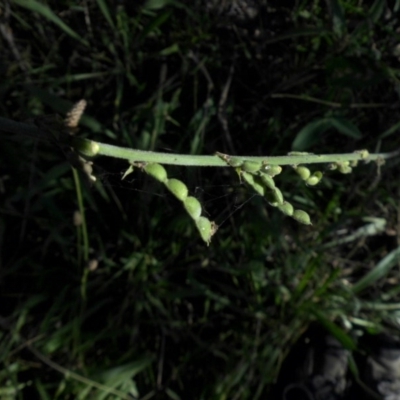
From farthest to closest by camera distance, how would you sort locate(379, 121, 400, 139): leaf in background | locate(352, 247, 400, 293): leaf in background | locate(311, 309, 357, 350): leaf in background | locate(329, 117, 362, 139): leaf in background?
1. locate(352, 247, 400, 293): leaf in background
2. locate(311, 309, 357, 350): leaf in background
3. locate(379, 121, 400, 139): leaf in background
4. locate(329, 117, 362, 139): leaf in background

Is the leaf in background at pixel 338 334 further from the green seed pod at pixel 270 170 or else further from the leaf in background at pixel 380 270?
the green seed pod at pixel 270 170

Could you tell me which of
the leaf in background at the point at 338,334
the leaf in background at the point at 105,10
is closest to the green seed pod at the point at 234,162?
the leaf in background at the point at 105,10

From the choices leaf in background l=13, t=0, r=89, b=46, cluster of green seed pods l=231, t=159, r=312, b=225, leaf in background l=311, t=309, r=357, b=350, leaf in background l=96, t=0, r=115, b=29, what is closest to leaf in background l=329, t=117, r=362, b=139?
leaf in background l=311, t=309, r=357, b=350

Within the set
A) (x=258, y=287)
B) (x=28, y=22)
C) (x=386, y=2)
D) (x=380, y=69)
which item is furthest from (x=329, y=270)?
(x=28, y=22)

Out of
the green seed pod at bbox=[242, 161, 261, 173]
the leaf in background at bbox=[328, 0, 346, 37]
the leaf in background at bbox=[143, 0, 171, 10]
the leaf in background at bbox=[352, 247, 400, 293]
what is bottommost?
the leaf in background at bbox=[352, 247, 400, 293]

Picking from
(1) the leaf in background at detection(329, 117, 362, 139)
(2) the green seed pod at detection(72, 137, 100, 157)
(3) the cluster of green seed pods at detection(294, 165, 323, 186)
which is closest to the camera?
(2) the green seed pod at detection(72, 137, 100, 157)

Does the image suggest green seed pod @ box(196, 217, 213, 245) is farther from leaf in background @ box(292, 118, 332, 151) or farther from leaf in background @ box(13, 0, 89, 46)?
leaf in background @ box(13, 0, 89, 46)

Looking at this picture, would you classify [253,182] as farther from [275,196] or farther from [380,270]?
[380,270]
